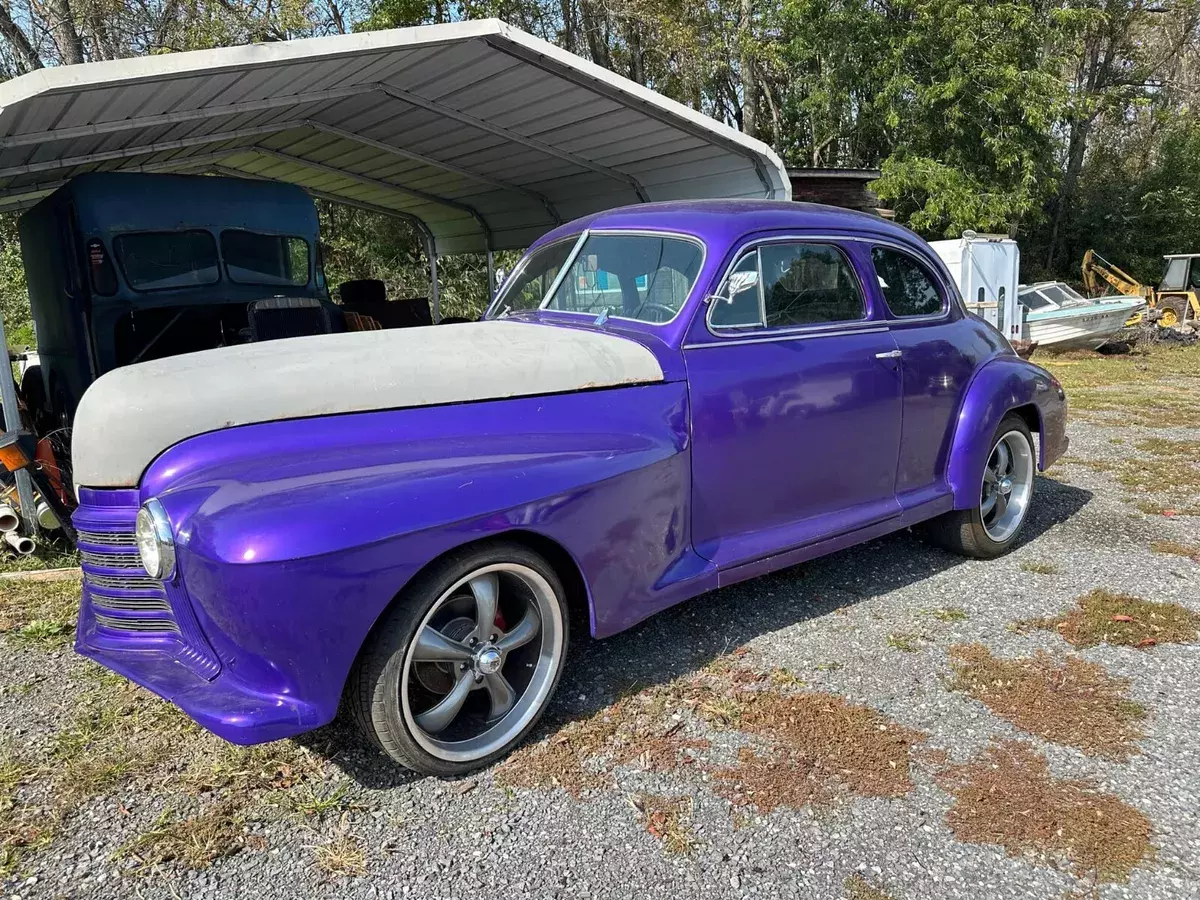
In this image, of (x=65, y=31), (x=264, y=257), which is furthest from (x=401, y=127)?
(x=65, y=31)

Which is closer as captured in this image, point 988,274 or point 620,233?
point 620,233

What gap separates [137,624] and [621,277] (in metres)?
2.43

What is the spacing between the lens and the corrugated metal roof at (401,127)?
18.4 feet

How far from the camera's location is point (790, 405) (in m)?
3.76

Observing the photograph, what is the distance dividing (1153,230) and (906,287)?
1095 inches

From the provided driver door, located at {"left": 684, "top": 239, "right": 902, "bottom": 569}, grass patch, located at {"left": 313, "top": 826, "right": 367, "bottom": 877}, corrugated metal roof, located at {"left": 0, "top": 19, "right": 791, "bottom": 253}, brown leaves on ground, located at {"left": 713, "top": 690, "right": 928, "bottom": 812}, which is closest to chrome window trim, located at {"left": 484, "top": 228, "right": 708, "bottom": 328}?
driver door, located at {"left": 684, "top": 239, "right": 902, "bottom": 569}

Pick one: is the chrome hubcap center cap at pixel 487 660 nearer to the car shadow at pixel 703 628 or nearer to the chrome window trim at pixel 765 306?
the car shadow at pixel 703 628

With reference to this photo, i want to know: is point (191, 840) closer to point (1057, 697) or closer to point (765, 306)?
point (765, 306)

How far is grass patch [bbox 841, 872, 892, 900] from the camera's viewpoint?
236 centimetres

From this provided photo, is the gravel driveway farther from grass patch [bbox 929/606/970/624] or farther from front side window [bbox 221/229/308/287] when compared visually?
front side window [bbox 221/229/308/287]

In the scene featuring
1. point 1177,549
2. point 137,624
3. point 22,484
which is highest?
point 137,624

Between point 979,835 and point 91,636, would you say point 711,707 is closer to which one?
point 979,835

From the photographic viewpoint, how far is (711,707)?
336 cm

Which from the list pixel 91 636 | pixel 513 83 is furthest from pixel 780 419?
pixel 513 83
